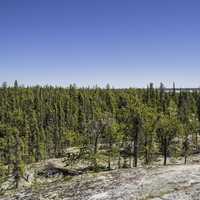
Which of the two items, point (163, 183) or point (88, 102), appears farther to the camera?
point (88, 102)

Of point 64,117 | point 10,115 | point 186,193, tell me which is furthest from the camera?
point 64,117

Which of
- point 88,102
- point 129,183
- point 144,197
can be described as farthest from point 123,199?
point 88,102

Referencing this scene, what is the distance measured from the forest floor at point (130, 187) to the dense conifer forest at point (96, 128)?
31244 mm

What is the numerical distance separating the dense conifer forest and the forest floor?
31.2 meters

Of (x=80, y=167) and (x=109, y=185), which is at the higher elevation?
(x=109, y=185)

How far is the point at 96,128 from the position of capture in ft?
223

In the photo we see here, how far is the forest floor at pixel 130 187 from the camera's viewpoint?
23.8 meters

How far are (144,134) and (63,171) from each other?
76.6 feet

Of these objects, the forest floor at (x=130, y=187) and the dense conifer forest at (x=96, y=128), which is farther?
the dense conifer forest at (x=96, y=128)

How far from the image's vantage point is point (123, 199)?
23.6 metres

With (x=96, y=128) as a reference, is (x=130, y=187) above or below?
below

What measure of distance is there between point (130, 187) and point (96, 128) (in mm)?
42457

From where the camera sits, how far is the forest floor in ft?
77.9

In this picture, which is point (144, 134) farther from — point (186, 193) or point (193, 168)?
point (186, 193)
